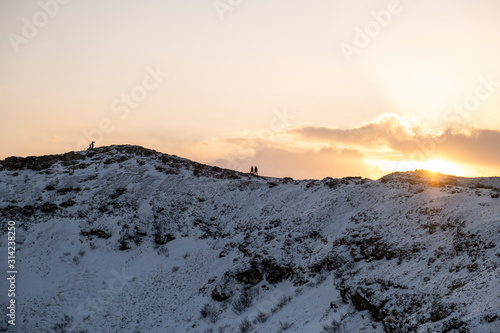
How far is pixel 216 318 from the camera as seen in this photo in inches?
1294

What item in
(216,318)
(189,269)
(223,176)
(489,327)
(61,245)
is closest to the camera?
(489,327)

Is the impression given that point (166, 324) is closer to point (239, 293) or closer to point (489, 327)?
point (239, 293)

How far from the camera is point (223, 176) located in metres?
58.4

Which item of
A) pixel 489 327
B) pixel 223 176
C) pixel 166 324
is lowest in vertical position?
pixel 166 324

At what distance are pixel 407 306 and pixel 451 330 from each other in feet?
14.4

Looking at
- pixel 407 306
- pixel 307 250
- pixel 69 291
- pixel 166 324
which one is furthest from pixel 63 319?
pixel 407 306

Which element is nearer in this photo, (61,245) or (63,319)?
(63,319)

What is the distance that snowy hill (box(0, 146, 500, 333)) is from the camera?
25375mm

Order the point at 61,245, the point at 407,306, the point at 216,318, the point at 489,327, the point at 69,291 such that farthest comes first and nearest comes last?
the point at 61,245 < the point at 69,291 < the point at 216,318 < the point at 407,306 < the point at 489,327

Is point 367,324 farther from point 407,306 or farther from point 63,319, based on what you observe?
point 63,319

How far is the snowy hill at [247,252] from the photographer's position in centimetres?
2538

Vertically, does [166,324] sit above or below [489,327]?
below

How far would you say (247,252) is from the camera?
129ft

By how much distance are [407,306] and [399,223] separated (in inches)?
438
